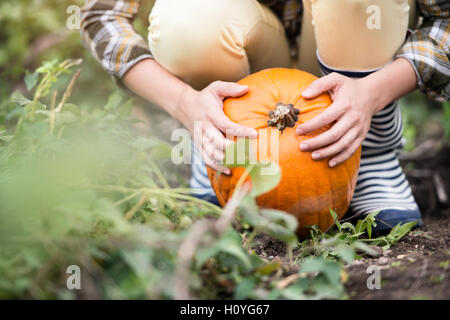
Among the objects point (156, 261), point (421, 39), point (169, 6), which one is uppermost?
point (169, 6)

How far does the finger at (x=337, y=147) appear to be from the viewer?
1.06 meters

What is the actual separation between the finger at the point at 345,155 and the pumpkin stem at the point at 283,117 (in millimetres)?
131

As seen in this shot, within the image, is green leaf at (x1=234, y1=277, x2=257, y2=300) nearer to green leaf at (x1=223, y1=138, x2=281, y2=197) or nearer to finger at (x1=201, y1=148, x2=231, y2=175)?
green leaf at (x1=223, y1=138, x2=281, y2=197)

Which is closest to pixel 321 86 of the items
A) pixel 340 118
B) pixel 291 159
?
pixel 340 118

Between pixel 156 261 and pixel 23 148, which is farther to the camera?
pixel 23 148

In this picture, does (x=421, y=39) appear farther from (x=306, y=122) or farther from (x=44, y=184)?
(x=44, y=184)

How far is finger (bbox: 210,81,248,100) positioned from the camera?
115cm

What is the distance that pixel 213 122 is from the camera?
1124mm

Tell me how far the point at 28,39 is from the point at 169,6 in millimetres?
1964

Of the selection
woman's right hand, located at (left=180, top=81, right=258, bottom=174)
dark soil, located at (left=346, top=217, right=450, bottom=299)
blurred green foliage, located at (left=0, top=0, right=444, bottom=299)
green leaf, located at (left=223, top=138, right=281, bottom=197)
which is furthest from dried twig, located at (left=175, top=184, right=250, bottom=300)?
woman's right hand, located at (left=180, top=81, right=258, bottom=174)

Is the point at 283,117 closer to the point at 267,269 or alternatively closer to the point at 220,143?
the point at 220,143

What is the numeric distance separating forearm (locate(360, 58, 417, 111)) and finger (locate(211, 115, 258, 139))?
0.34 metres
